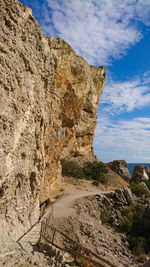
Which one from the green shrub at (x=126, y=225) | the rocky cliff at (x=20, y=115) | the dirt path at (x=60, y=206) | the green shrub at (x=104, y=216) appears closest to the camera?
the rocky cliff at (x=20, y=115)

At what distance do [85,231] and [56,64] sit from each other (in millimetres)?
14096

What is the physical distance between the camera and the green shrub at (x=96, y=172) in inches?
1021

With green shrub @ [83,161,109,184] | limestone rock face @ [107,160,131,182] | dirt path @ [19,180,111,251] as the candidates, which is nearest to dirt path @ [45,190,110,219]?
dirt path @ [19,180,111,251]

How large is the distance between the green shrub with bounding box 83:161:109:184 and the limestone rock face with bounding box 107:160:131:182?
1035 cm

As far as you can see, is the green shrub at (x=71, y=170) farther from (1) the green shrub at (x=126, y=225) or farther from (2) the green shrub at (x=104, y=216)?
(1) the green shrub at (x=126, y=225)

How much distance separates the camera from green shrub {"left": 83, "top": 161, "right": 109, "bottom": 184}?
2594 centimetres

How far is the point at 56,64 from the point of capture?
1652cm

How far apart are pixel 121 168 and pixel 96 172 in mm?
12554

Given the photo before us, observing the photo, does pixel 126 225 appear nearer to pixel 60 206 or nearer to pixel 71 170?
pixel 60 206

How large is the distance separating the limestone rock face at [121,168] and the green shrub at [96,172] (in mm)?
10348

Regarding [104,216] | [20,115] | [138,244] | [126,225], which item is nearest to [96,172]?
[104,216]

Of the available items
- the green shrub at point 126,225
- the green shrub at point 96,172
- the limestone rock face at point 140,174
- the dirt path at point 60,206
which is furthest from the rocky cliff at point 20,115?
the limestone rock face at point 140,174

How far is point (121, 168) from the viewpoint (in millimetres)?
37188

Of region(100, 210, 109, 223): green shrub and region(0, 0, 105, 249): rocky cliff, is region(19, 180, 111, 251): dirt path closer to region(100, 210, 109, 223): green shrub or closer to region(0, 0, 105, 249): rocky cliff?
region(0, 0, 105, 249): rocky cliff
